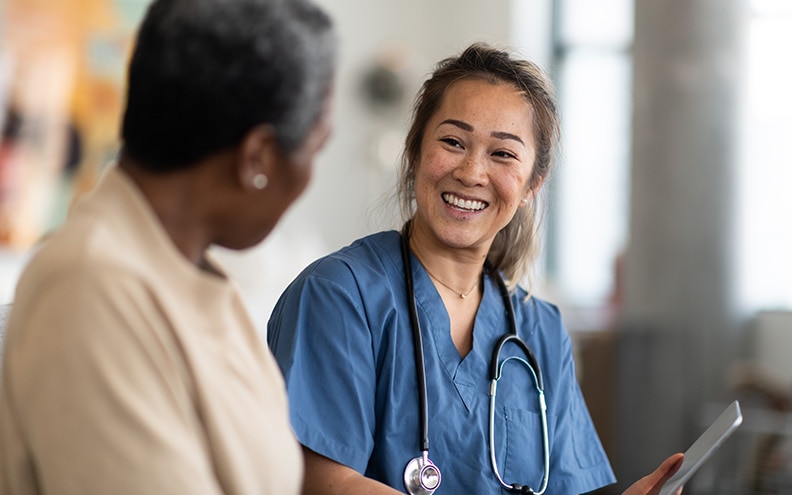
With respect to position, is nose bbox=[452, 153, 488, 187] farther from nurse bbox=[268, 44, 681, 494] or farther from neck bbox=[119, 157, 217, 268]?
neck bbox=[119, 157, 217, 268]

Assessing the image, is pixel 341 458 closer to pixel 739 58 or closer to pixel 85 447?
pixel 85 447

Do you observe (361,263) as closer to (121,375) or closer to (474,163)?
(474,163)

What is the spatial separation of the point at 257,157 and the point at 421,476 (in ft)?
2.27

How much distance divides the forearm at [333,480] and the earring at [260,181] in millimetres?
568

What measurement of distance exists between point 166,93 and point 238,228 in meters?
0.15

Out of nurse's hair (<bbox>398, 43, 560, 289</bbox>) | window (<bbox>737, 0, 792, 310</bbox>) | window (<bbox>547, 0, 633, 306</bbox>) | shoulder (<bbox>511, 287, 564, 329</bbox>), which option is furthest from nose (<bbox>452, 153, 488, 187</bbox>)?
window (<bbox>547, 0, 633, 306</bbox>)

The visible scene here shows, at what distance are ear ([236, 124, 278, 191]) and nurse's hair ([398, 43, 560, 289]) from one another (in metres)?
0.78

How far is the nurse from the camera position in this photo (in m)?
1.45

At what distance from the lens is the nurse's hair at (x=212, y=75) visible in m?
0.87

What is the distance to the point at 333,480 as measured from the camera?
4.60ft

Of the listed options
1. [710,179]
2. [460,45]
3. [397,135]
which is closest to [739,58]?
[710,179]

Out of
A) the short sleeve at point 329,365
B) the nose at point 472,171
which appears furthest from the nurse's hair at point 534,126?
the short sleeve at point 329,365

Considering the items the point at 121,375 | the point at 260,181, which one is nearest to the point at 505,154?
the point at 260,181

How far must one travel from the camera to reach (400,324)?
5.07 ft
